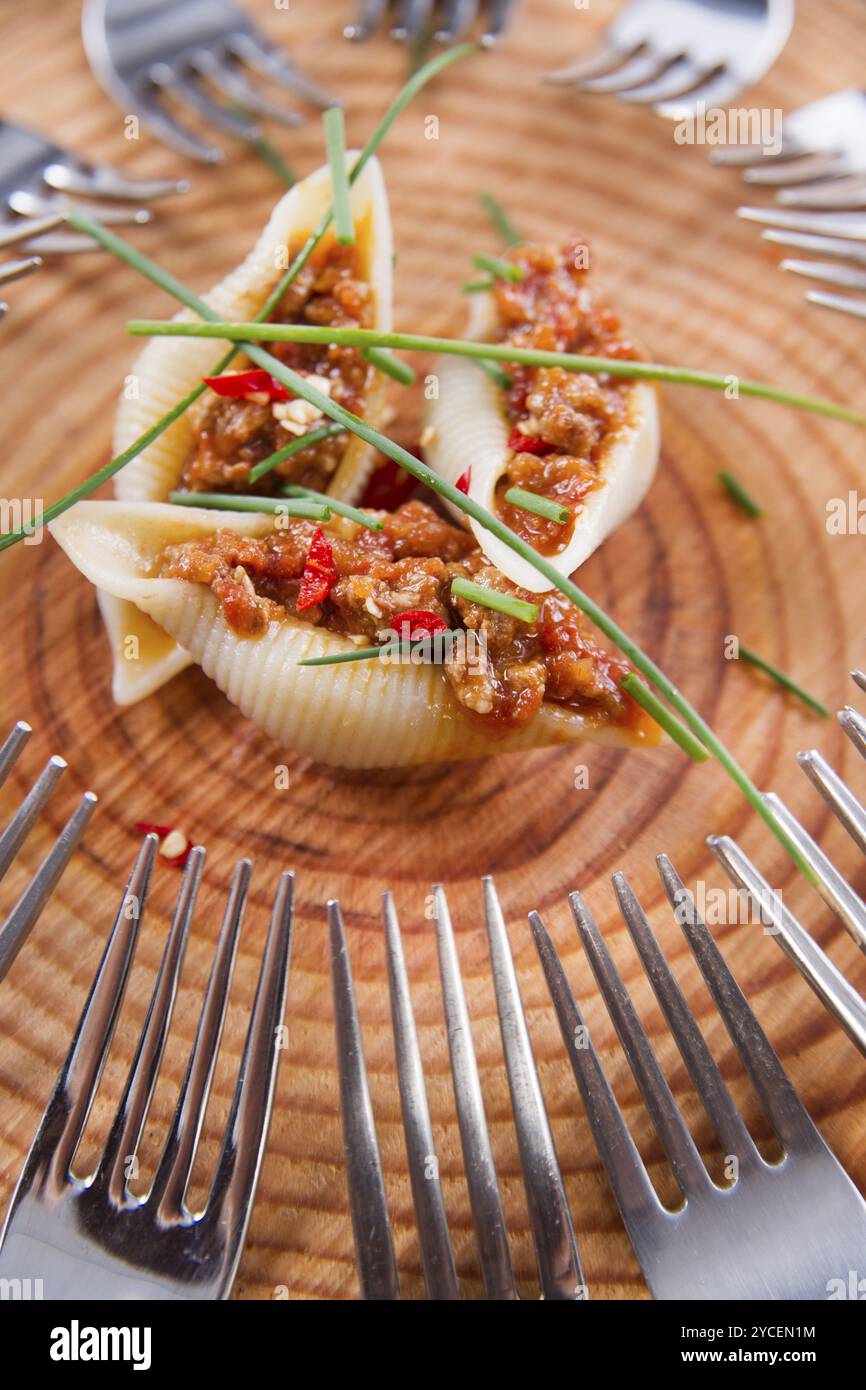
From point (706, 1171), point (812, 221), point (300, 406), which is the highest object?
point (812, 221)

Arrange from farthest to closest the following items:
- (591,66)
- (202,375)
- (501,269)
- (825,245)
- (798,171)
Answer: (591,66) < (798,171) < (825,245) < (501,269) < (202,375)

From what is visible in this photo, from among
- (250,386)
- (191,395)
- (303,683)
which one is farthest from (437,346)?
(303,683)

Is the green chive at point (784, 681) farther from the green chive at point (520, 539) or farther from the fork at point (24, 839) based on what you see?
the fork at point (24, 839)

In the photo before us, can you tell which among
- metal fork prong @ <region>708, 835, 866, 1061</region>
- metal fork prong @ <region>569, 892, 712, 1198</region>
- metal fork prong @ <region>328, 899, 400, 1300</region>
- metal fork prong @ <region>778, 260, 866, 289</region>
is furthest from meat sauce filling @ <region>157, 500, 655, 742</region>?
metal fork prong @ <region>778, 260, 866, 289</region>

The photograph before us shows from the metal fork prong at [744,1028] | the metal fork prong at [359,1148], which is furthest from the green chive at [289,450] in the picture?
the metal fork prong at [744,1028]

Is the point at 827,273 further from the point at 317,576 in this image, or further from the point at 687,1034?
the point at 687,1034

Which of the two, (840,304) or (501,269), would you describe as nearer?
(501,269)
